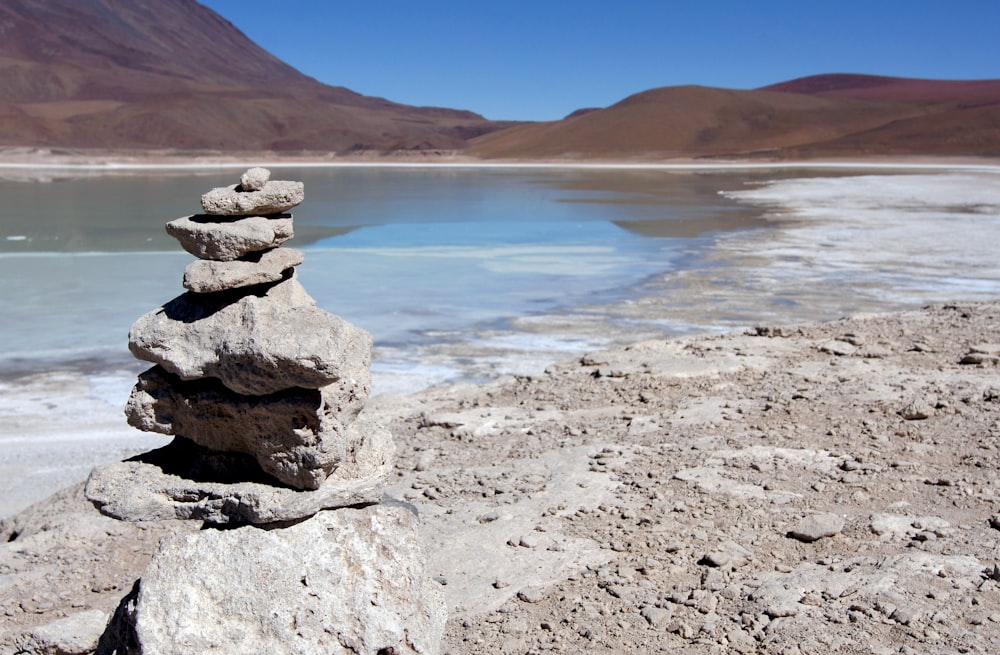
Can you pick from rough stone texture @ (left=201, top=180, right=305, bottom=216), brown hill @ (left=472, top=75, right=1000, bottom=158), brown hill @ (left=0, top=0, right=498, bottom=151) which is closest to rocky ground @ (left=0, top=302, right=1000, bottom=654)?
rough stone texture @ (left=201, top=180, right=305, bottom=216)

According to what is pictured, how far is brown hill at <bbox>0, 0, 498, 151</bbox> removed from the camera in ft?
274

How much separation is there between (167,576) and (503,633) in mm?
1377

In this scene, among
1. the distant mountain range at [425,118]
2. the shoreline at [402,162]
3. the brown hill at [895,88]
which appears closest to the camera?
the shoreline at [402,162]

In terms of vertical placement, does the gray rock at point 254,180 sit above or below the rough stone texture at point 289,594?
above

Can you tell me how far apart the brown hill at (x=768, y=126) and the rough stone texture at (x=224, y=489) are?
6910cm

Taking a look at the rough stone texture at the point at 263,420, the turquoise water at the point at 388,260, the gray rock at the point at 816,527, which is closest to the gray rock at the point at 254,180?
the rough stone texture at the point at 263,420

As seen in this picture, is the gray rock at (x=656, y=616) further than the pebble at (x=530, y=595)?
No

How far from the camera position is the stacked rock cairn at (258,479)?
3113 mm

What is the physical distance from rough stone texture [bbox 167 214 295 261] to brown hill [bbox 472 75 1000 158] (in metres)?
69.0

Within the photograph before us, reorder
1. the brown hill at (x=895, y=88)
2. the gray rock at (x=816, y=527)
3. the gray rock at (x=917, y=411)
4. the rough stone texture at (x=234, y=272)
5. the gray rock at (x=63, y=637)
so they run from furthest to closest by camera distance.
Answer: the brown hill at (x=895, y=88), the gray rock at (x=917, y=411), the gray rock at (x=816, y=527), the gray rock at (x=63, y=637), the rough stone texture at (x=234, y=272)

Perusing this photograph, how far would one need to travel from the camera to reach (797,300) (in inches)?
477

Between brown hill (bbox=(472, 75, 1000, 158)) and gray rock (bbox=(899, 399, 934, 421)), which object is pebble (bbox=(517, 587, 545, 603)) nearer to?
gray rock (bbox=(899, 399, 934, 421))

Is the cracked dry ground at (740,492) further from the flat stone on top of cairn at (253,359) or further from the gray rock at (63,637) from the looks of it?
the gray rock at (63,637)

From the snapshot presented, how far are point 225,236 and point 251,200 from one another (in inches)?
6.9
